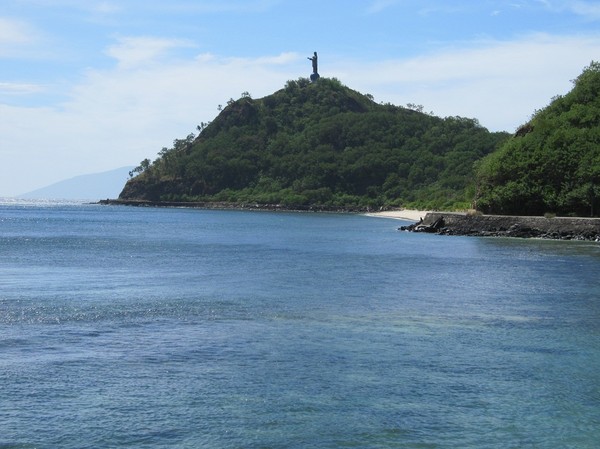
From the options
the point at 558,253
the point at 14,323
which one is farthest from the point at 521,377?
the point at 558,253

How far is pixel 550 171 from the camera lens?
82.0 metres

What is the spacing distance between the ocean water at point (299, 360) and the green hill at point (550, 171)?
40.1 metres

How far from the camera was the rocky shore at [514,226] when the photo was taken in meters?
68.8

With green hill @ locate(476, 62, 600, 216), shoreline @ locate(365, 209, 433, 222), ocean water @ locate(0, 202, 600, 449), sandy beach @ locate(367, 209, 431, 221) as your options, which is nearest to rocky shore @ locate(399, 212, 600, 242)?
green hill @ locate(476, 62, 600, 216)

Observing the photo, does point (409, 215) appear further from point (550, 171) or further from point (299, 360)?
point (299, 360)

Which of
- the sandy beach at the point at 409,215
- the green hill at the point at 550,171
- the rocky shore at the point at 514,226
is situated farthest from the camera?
the sandy beach at the point at 409,215

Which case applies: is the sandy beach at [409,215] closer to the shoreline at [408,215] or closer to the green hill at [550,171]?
the shoreline at [408,215]

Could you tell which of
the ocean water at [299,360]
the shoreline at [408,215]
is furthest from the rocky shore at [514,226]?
the shoreline at [408,215]

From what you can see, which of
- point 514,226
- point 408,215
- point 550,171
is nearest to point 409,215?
point 408,215

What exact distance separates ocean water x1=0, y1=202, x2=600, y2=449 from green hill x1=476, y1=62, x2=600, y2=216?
4015 cm

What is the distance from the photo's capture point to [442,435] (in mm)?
14039

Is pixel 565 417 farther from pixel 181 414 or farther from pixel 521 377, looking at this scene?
pixel 181 414

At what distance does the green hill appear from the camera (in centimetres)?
7806

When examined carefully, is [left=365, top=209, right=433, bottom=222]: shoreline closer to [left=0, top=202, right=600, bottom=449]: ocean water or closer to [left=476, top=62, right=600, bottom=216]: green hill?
[left=476, top=62, right=600, bottom=216]: green hill
